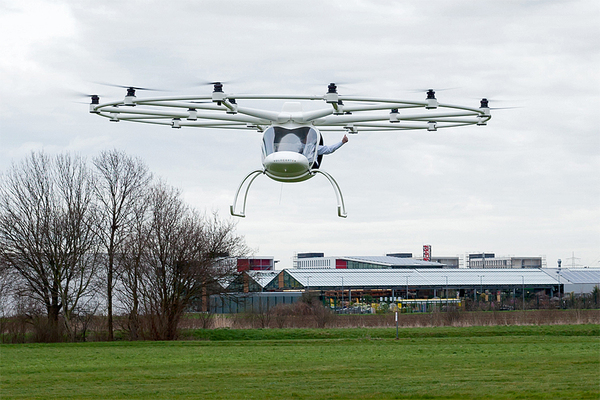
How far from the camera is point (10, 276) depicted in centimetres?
4997

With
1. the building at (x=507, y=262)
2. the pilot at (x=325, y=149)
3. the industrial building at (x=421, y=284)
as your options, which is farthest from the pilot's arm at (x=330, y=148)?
the building at (x=507, y=262)

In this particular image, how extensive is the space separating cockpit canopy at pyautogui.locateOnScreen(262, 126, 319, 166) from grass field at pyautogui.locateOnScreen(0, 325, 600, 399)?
270 inches

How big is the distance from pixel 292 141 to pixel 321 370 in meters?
11.7

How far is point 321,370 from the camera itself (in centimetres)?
2641

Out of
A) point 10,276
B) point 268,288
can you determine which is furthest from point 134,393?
point 268,288

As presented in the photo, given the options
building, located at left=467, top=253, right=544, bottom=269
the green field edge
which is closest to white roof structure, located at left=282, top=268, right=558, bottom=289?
the green field edge

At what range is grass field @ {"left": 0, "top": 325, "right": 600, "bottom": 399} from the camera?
20.9m

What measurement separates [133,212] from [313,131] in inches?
1508

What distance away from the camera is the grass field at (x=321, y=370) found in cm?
2091

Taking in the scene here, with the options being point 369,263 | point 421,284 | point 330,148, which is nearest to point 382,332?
point 330,148

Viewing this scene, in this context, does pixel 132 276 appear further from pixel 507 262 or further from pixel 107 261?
pixel 507 262

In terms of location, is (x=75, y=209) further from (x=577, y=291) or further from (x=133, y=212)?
(x=577, y=291)

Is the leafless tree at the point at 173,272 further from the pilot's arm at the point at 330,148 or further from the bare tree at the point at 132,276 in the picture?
the pilot's arm at the point at 330,148

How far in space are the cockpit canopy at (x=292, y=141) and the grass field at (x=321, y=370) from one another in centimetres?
685
